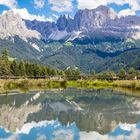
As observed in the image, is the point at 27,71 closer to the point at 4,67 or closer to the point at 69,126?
the point at 4,67

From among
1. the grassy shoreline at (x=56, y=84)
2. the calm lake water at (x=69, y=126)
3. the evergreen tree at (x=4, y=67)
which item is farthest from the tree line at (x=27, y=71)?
the calm lake water at (x=69, y=126)

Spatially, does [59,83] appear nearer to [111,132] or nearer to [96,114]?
[96,114]

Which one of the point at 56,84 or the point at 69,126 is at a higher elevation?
the point at 69,126

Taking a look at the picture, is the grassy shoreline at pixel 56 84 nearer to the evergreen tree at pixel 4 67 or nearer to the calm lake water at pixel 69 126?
the evergreen tree at pixel 4 67

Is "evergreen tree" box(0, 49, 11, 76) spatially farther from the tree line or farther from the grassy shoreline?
the grassy shoreline

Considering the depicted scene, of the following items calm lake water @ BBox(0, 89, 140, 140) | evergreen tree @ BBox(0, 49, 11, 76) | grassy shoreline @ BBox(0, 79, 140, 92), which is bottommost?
grassy shoreline @ BBox(0, 79, 140, 92)

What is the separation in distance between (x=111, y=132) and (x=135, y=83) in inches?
2854

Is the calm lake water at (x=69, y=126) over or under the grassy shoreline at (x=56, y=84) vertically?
over

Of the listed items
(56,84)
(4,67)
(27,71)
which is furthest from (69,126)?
(27,71)

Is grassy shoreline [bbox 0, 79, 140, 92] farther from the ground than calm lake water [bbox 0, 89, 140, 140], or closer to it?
closer to it

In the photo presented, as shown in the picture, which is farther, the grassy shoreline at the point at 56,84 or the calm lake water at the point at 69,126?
the grassy shoreline at the point at 56,84

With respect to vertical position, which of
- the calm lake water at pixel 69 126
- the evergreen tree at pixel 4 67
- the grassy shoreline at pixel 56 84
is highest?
the calm lake water at pixel 69 126

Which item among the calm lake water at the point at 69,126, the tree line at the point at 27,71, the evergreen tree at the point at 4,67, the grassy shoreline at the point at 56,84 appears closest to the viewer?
the calm lake water at the point at 69,126

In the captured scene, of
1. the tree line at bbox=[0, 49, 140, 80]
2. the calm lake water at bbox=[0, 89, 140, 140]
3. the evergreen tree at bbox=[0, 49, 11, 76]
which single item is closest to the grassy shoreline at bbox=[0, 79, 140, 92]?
the tree line at bbox=[0, 49, 140, 80]
